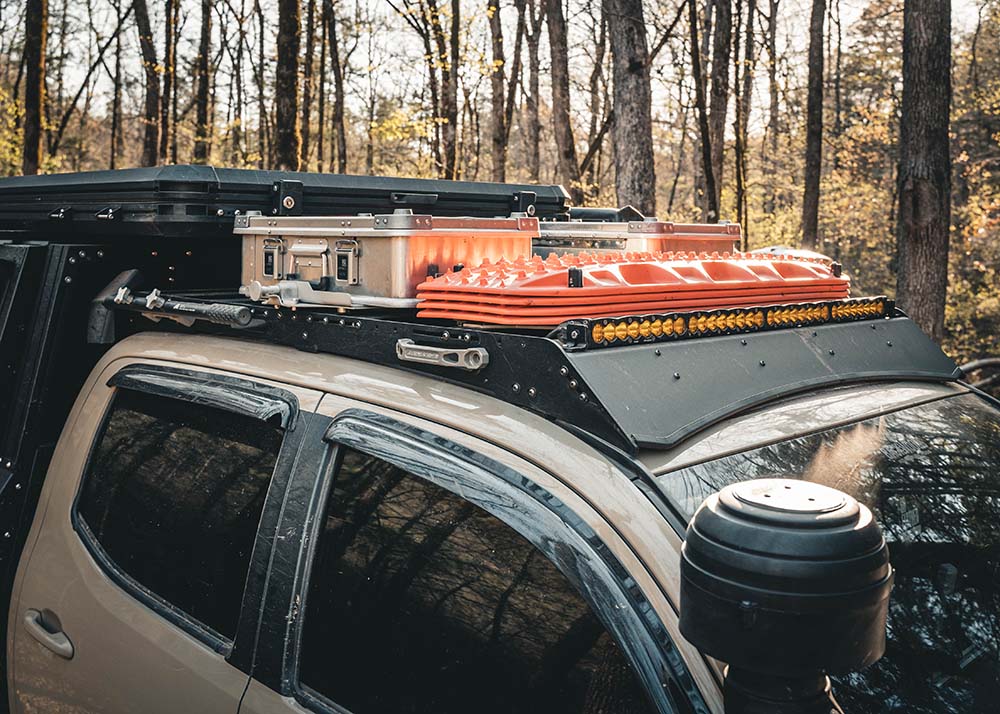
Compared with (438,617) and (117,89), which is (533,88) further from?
(438,617)

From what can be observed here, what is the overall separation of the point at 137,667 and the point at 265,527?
0.59 meters

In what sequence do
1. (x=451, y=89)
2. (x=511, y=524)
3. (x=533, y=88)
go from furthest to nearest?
(x=533, y=88)
(x=451, y=89)
(x=511, y=524)

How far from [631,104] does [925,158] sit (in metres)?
3.26

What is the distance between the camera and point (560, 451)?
1.82m

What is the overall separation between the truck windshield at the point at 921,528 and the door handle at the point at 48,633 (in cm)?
183

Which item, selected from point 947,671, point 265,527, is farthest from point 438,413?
point 947,671

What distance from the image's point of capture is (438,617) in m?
1.82

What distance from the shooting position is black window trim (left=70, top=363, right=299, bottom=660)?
2162 mm

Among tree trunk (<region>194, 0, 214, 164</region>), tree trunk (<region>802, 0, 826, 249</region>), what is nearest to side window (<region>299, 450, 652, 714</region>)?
tree trunk (<region>802, 0, 826, 249</region>)

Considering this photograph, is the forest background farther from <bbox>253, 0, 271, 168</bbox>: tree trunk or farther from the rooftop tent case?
the rooftop tent case

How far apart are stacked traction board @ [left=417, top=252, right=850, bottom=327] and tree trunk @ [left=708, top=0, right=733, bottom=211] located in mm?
15761

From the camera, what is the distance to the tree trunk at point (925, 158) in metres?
9.90

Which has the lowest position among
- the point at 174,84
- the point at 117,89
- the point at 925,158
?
the point at 925,158

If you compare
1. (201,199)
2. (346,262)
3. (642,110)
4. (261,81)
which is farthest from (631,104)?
(261,81)
